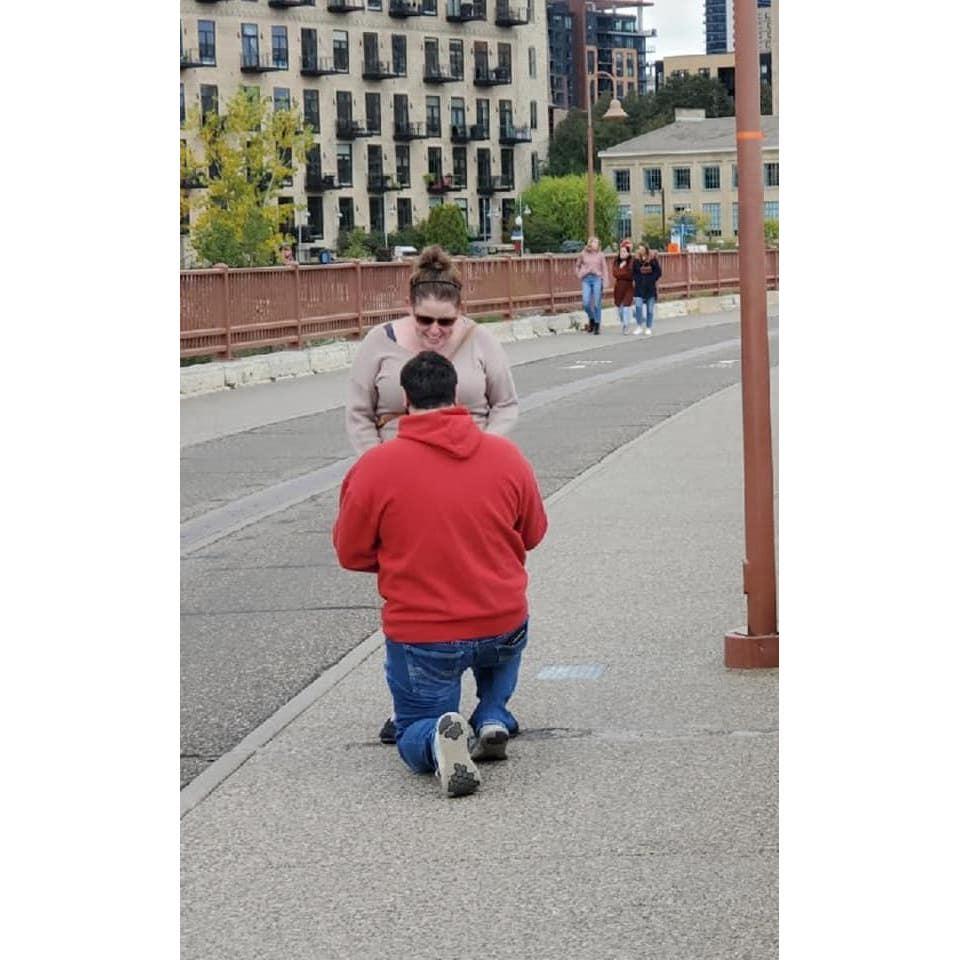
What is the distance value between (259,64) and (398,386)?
10735cm

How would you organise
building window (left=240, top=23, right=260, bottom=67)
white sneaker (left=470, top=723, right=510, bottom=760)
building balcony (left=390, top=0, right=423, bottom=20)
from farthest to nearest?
building balcony (left=390, top=0, right=423, bottom=20) < building window (left=240, top=23, right=260, bottom=67) < white sneaker (left=470, top=723, right=510, bottom=760)

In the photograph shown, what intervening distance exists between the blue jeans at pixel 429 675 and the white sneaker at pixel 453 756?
0.20 meters

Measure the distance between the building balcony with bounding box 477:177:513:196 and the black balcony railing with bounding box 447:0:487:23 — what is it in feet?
31.6

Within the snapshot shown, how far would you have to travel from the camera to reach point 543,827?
5.87 meters

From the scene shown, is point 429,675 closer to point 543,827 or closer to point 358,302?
point 543,827

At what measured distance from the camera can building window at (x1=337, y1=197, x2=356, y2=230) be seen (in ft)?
388

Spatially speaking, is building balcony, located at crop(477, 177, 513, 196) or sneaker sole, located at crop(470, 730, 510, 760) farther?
building balcony, located at crop(477, 177, 513, 196)

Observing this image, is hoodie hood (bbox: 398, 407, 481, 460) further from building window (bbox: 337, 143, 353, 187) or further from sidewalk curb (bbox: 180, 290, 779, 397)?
building window (bbox: 337, 143, 353, 187)

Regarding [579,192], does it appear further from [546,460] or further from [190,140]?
[546,460]

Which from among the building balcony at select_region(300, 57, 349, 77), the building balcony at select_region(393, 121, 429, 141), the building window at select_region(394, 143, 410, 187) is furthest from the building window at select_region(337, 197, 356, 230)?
the building balcony at select_region(300, 57, 349, 77)

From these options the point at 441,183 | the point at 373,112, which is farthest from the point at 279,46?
the point at 441,183

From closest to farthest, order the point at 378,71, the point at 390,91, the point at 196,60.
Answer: the point at 196,60 < the point at 378,71 < the point at 390,91
